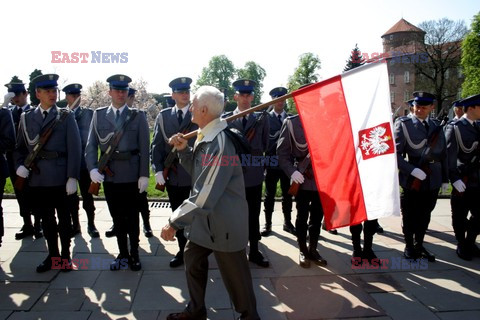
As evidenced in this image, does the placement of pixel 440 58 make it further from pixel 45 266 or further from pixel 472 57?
pixel 45 266

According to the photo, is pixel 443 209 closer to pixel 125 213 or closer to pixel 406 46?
pixel 125 213

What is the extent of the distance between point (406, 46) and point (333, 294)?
52663 mm

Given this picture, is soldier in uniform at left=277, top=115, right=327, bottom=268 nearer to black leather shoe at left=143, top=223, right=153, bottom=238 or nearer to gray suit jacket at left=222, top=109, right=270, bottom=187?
gray suit jacket at left=222, top=109, right=270, bottom=187

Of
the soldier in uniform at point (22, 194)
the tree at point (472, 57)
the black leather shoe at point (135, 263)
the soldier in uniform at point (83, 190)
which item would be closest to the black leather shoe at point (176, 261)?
the black leather shoe at point (135, 263)

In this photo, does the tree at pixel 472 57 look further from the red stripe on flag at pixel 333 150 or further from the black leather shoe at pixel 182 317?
the black leather shoe at pixel 182 317

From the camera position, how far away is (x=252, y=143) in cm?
475

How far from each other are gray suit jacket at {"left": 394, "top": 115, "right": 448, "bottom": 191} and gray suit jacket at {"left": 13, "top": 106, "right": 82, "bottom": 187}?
4.28 metres

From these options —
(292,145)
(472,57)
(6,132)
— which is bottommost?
(292,145)

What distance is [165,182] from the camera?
15.5 feet

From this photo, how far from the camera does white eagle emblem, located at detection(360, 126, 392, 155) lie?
120 inches

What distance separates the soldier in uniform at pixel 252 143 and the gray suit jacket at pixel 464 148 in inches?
106

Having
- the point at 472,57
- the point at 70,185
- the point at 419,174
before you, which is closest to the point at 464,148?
the point at 419,174

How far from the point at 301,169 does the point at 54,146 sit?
10.5 feet

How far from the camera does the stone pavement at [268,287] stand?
352 centimetres
